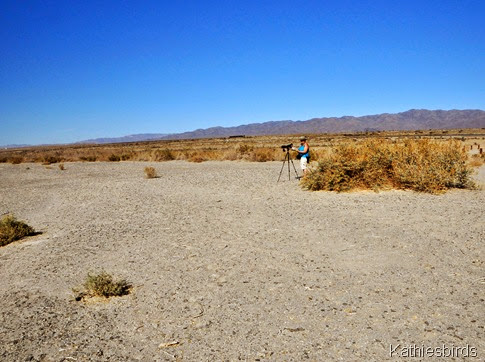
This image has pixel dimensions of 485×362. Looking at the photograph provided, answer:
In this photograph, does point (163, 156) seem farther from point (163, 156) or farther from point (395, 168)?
point (395, 168)

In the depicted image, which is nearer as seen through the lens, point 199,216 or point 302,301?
point 302,301

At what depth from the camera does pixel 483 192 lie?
11.9 metres

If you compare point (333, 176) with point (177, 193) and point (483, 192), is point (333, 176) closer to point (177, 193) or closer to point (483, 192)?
point (483, 192)

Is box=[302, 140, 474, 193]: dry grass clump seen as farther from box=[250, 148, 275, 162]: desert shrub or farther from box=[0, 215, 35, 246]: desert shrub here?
box=[250, 148, 275, 162]: desert shrub

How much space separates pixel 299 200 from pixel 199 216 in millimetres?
3398

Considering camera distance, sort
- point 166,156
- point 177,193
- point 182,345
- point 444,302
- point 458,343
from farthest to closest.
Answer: point 166,156
point 177,193
point 444,302
point 182,345
point 458,343

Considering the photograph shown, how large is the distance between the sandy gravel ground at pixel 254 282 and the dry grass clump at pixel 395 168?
4.30 ft

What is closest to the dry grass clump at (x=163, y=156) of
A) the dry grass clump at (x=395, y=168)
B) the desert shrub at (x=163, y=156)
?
the desert shrub at (x=163, y=156)

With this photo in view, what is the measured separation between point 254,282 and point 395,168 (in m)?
Result: 8.89

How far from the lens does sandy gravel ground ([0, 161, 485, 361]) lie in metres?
4.07

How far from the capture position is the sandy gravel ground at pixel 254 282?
4070mm

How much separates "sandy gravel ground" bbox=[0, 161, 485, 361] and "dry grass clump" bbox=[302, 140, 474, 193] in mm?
1312

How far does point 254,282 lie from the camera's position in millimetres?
5641

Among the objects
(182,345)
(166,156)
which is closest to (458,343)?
(182,345)
